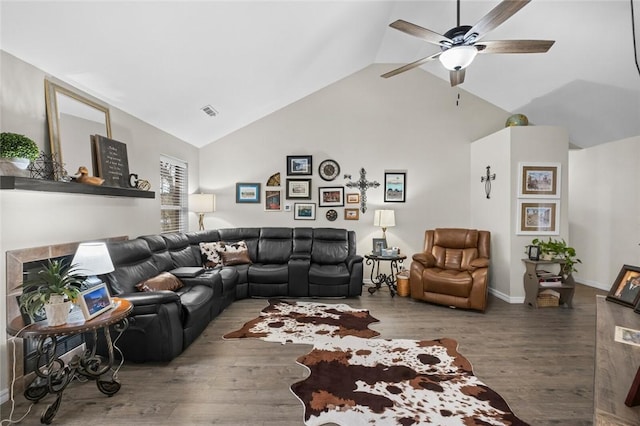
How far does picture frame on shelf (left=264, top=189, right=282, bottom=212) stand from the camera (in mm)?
5449

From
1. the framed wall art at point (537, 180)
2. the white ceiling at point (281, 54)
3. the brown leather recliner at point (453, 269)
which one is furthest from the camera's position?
the framed wall art at point (537, 180)

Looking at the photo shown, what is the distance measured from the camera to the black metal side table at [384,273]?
4613 millimetres

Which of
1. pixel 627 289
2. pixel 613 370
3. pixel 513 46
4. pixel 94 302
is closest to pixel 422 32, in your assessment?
pixel 513 46

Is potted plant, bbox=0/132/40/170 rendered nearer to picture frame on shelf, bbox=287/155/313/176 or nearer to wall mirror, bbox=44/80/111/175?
wall mirror, bbox=44/80/111/175

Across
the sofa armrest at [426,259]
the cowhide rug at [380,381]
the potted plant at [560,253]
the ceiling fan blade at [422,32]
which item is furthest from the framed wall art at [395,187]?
the ceiling fan blade at [422,32]

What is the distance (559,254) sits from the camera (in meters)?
3.98

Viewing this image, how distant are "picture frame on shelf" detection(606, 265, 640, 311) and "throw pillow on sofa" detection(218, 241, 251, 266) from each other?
417 centimetres

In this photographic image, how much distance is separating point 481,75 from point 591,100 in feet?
4.79

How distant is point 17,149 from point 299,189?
12.5ft

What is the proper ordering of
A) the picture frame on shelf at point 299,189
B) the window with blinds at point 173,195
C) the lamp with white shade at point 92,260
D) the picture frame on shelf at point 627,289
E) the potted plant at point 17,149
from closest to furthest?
the picture frame on shelf at point 627,289, the potted plant at point 17,149, the lamp with white shade at point 92,260, the window with blinds at point 173,195, the picture frame on shelf at point 299,189

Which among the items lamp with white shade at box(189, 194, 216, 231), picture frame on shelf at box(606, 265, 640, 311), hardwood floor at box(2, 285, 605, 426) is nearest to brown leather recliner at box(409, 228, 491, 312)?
hardwood floor at box(2, 285, 605, 426)

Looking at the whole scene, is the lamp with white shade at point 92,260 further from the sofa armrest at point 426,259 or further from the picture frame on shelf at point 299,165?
the sofa armrest at point 426,259

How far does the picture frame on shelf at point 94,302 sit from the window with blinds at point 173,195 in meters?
2.27

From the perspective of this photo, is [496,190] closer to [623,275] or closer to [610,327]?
[623,275]
